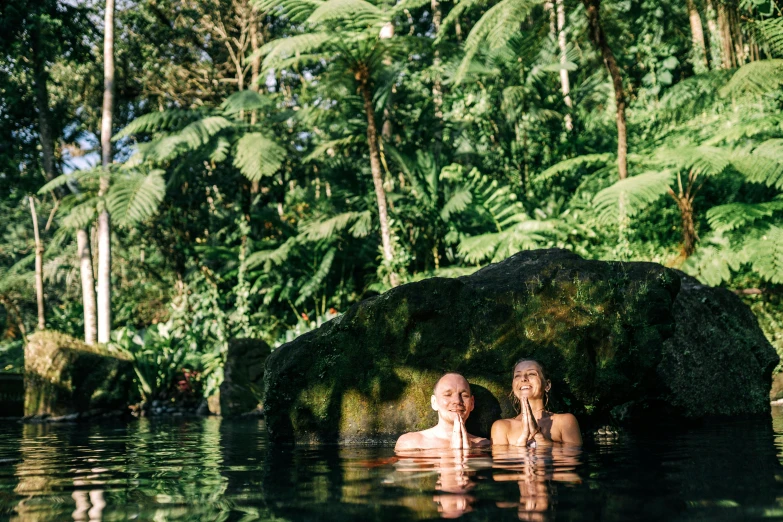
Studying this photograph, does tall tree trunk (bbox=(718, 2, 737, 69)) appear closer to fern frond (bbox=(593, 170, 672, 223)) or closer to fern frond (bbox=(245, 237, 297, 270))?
fern frond (bbox=(593, 170, 672, 223))

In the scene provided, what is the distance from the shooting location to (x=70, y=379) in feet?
32.5

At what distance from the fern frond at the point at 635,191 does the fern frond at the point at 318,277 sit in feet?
15.0

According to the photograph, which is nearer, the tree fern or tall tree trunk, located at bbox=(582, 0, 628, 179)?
tall tree trunk, located at bbox=(582, 0, 628, 179)

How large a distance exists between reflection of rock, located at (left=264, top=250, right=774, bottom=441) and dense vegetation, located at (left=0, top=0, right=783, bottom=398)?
11.5 feet

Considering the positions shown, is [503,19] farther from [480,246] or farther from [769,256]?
[769,256]

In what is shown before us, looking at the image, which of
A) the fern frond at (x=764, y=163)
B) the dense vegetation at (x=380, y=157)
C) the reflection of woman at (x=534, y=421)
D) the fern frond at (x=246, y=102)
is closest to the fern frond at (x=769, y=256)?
the dense vegetation at (x=380, y=157)

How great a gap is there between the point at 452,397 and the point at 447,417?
151mm

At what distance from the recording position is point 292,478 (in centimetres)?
345

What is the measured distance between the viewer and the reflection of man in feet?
14.3

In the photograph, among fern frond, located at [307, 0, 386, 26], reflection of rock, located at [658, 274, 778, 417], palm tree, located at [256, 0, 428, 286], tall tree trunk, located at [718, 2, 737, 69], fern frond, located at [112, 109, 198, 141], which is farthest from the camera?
fern frond, located at [112, 109, 198, 141]

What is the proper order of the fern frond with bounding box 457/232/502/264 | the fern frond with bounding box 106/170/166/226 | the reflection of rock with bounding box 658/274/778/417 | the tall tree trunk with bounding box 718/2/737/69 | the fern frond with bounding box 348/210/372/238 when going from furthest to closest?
the fern frond with bounding box 348/210/372/238
the fern frond with bounding box 106/170/166/226
the tall tree trunk with bounding box 718/2/737/69
the fern frond with bounding box 457/232/502/264
the reflection of rock with bounding box 658/274/778/417

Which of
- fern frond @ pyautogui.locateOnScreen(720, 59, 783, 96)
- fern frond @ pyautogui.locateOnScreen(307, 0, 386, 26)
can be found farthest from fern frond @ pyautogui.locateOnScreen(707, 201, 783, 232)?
fern frond @ pyautogui.locateOnScreen(307, 0, 386, 26)

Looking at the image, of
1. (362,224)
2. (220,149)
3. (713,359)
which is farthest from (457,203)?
(713,359)

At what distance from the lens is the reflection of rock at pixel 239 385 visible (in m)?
9.48
